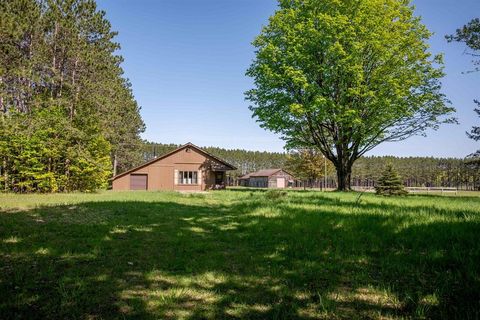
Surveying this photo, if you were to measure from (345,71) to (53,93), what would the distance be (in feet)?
87.2

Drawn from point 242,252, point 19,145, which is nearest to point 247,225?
point 242,252

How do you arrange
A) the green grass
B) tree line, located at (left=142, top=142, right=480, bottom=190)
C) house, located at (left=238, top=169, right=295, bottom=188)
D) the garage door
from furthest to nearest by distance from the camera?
house, located at (left=238, top=169, right=295, bottom=188), tree line, located at (left=142, top=142, right=480, bottom=190), the garage door, the green grass

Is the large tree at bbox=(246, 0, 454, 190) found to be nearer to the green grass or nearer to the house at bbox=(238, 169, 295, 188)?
the green grass

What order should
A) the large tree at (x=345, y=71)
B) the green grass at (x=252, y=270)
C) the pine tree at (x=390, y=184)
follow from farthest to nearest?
the pine tree at (x=390, y=184), the large tree at (x=345, y=71), the green grass at (x=252, y=270)

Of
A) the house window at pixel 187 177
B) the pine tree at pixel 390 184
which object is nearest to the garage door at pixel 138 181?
the house window at pixel 187 177

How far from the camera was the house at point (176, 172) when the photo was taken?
1465 inches

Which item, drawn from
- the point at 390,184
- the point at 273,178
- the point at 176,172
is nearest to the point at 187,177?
the point at 176,172

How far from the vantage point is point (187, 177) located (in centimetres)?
3747

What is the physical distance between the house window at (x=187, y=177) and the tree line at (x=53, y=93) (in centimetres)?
1006

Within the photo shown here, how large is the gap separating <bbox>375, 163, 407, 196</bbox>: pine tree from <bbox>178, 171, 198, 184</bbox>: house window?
849 inches

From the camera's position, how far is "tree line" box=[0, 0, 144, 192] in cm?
2252

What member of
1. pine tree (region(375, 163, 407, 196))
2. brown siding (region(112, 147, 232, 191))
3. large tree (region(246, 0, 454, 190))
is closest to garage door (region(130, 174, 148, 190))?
brown siding (region(112, 147, 232, 191))

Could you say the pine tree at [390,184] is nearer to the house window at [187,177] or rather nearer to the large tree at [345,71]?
the large tree at [345,71]

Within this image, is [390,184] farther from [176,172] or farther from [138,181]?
[138,181]
